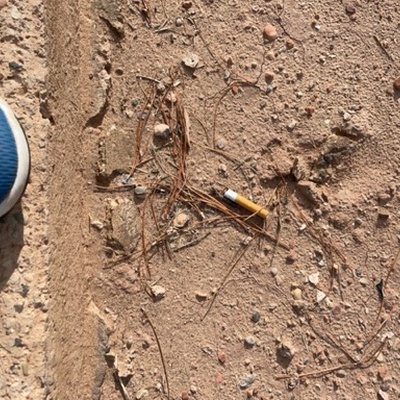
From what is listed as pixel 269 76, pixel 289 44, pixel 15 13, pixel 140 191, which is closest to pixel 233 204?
pixel 140 191

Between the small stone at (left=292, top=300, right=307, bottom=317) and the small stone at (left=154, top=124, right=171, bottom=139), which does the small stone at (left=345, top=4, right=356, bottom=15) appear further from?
the small stone at (left=292, top=300, right=307, bottom=317)

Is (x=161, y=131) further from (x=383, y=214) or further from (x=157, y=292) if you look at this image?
(x=383, y=214)

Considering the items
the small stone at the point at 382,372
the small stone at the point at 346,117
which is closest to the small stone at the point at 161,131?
the small stone at the point at 346,117

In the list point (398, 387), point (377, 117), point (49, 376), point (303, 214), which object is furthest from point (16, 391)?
point (377, 117)

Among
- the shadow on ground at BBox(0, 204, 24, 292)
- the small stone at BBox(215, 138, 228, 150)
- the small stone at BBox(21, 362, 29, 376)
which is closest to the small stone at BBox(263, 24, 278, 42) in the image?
the small stone at BBox(215, 138, 228, 150)

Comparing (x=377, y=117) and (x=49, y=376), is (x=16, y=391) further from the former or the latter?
(x=377, y=117)

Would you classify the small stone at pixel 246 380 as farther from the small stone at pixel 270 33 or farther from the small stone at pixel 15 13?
the small stone at pixel 15 13
